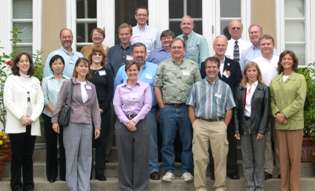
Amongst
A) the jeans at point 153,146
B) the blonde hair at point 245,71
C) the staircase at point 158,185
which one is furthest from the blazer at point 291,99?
the jeans at point 153,146

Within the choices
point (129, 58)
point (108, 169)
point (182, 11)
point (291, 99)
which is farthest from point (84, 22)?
point (291, 99)

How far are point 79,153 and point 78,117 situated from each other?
449 mm

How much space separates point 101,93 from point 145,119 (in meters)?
0.73

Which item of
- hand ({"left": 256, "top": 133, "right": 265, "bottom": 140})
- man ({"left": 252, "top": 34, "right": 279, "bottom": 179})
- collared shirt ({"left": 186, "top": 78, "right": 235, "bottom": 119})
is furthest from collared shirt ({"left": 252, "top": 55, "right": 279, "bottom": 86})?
hand ({"left": 256, "top": 133, "right": 265, "bottom": 140})

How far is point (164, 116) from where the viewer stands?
8.38 m

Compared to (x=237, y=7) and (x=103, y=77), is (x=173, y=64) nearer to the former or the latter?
(x=103, y=77)

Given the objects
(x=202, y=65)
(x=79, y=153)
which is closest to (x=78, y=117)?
(x=79, y=153)

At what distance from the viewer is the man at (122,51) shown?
884 cm

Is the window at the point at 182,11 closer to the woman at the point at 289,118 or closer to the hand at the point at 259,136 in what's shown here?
the woman at the point at 289,118

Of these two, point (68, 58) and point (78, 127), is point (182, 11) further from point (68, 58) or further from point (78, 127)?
point (78, 127)

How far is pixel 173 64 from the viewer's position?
845cm

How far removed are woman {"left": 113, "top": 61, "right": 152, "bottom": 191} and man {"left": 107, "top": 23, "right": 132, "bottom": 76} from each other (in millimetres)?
769

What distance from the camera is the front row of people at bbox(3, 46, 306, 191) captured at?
318 inches

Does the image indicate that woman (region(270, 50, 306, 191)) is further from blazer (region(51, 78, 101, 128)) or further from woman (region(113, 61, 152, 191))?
blazer (region(51, 78, 101, 128))
